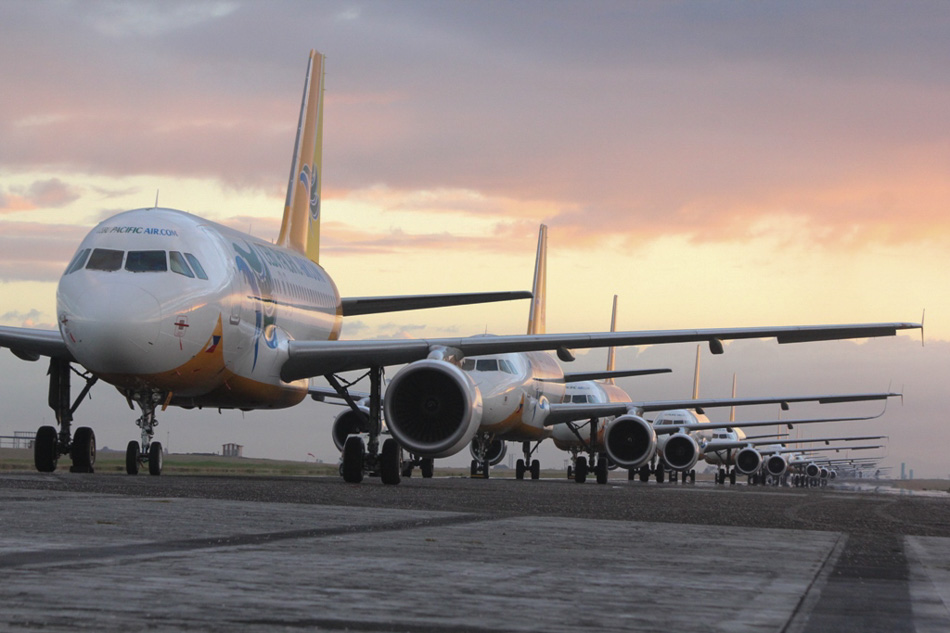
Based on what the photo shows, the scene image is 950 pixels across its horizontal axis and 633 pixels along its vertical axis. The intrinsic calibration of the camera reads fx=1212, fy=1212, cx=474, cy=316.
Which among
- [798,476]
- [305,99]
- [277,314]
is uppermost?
[305,99]

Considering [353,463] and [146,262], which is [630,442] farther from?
[146,262]

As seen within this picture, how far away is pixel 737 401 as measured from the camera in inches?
1656

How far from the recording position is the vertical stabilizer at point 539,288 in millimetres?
43500

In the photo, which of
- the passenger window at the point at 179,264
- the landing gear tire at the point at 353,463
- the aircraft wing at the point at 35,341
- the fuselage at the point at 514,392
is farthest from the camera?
the fuselage at the point at 514,392

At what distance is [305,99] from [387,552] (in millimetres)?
22451

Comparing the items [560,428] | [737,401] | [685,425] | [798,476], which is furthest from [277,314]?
[798,476]

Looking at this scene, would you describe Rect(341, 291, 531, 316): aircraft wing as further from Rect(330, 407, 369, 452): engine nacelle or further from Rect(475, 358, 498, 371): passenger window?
Rect(475, 358, 498, 371): passenger window

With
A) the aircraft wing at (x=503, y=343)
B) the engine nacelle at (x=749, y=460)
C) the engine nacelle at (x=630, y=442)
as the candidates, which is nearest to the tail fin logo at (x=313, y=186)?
the aircraft wing at (x=503, y=343)

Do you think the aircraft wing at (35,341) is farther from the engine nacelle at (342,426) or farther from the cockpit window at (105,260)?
the engine nacelle at (342,426)

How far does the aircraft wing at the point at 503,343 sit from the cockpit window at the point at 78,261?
4.08 metres

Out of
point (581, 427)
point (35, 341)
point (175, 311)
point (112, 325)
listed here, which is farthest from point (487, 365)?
point (112, 325)

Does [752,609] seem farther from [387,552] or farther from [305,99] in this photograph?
[305,99]

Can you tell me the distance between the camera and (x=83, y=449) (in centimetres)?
1881

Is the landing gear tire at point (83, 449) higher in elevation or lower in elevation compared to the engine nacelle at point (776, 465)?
higher
